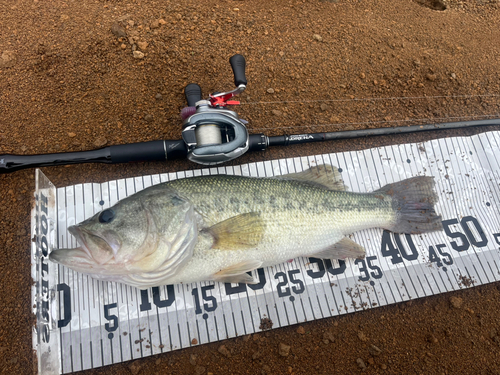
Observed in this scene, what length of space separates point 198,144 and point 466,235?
3.26 meters

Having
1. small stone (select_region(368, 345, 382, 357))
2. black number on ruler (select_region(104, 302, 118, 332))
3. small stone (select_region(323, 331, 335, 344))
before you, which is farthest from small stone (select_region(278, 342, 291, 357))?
black number on ruler (select_region(104, 302, 118, 332))

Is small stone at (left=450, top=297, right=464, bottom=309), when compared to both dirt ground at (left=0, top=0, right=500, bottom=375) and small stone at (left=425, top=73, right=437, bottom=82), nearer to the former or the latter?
dirt ground at (left=0, top=0, right=500, bottom=375)

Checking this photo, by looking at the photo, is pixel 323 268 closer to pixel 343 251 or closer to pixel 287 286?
pixel 343 251

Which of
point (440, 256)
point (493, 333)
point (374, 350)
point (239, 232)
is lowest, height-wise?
point (493, 333)

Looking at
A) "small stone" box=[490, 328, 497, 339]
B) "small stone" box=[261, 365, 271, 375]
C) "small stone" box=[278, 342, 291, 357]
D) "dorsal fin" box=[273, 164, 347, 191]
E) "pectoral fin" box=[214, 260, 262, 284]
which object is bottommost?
"small stone" box=[490, 328, 497, 339]

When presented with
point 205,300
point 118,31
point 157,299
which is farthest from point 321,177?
point 118,31

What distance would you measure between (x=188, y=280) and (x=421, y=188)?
108 inches

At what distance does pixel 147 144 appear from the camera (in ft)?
9.36

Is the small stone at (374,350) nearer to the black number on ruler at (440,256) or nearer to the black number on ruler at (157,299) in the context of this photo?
the black number on ruler at (440,256)

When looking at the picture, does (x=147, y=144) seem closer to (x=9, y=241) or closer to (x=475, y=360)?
(x=9, y=241)

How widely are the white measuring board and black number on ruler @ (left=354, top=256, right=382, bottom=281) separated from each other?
0.01 meters

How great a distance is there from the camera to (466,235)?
329 cm

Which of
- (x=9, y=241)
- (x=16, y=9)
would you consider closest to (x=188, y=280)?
(x=9, y=241)

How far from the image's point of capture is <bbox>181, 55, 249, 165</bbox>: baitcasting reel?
8.43ft
